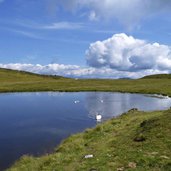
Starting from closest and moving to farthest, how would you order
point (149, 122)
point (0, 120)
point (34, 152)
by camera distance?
1. point (149, 122)
2. point (34, 152)
3. point (0, 120)

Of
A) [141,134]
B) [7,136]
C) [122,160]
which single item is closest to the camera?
[122,160]

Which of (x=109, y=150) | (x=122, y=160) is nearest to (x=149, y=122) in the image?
(x=109, y=150)

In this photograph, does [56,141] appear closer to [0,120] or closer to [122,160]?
[122,160]

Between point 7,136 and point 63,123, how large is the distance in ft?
32.9

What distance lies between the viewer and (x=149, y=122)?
26.1m

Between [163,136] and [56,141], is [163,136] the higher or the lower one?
the higher one

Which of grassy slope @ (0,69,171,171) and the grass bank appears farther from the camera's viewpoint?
grassy slope @ (0,69,171,171)

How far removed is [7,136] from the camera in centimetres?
3675

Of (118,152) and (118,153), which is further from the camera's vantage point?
(118,152)

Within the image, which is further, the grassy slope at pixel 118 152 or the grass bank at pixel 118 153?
Result: the grassy slope at pixel 118 152

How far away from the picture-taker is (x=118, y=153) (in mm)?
20609

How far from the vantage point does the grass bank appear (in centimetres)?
1817

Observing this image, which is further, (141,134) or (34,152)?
(34,152)

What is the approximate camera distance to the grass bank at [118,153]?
59.6 ft
